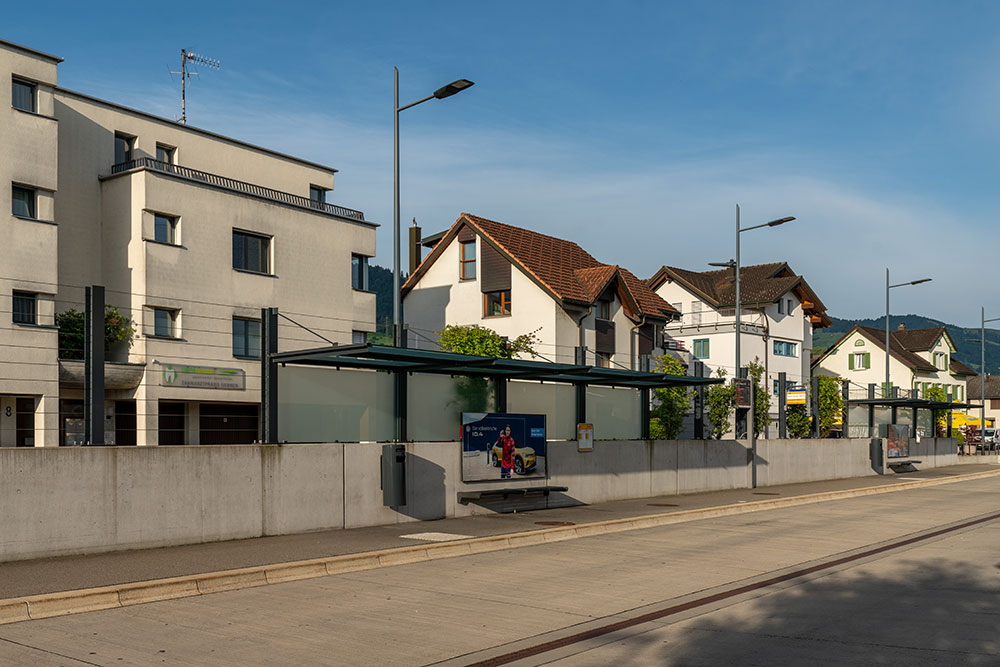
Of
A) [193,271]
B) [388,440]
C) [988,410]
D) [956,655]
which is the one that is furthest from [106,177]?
[988,410]

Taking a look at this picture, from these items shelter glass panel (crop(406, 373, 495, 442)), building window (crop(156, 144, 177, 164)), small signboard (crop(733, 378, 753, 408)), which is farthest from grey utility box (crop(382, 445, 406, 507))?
building window (crop(156, 144, 177, 164))

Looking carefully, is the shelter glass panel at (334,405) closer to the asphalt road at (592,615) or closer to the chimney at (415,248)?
the asphalt road at (592,615)

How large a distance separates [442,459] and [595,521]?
10.5 ft

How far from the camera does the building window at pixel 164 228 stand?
A: 38100 mm

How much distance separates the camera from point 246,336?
40312 mm

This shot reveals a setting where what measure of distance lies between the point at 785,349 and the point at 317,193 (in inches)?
1443

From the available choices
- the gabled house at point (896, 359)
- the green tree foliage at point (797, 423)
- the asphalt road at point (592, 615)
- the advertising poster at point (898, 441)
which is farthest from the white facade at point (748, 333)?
the asphalt road at point (592, 615)

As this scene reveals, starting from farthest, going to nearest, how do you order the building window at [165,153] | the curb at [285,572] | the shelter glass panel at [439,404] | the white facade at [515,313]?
the white facade at [515,313] → the building window at [165,153] → the shelter glass panel at [439,404] → the curb at [285,572]

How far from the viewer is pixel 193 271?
3866cm

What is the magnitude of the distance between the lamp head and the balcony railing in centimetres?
2228

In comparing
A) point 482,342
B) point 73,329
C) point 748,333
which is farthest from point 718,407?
point 73,329

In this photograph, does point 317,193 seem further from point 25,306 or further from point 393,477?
point 393,477

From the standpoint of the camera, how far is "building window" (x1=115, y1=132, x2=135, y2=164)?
132 ft

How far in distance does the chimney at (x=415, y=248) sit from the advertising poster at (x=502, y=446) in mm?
38378
